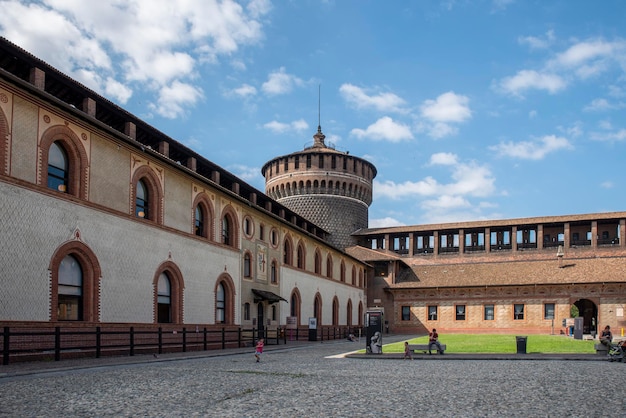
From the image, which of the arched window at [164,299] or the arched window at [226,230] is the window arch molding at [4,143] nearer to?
the arched window at [164,299]

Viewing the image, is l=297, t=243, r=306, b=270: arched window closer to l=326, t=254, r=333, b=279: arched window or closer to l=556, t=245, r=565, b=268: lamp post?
l=326, t=254, r=333, b=279: arched window

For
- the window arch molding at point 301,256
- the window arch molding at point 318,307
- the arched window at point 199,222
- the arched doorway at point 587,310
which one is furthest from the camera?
the arched doorway at point 587,310

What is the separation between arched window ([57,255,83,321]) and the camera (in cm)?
1947

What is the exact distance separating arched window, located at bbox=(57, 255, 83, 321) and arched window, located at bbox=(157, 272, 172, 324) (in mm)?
4815

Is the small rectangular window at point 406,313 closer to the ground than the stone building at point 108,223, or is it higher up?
closer to the ground

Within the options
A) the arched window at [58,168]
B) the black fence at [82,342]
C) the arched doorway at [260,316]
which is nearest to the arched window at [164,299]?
the black fence at [82,342]

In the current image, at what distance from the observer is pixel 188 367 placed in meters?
16.5

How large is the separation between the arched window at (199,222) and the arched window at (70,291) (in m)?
8.54

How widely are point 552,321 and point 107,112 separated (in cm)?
4075

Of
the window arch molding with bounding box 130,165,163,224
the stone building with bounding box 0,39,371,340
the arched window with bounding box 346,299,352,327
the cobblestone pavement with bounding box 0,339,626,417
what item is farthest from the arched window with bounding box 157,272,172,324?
the arched window with bounding box 346,299,352,327

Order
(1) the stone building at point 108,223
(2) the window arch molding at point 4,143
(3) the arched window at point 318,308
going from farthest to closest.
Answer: (3) the arched window at point 318,308, (1) the stone building at point 108,223, (2) the window arch molding at point 4,143

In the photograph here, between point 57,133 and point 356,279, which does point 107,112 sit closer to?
point 57,133

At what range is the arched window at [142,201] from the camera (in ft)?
78.6

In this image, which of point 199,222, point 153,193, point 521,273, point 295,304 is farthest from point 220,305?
point 521,273
